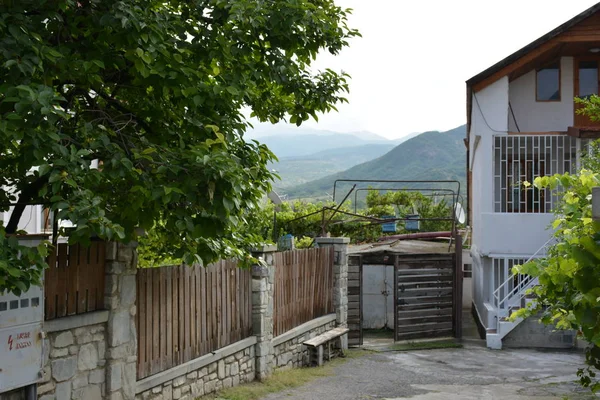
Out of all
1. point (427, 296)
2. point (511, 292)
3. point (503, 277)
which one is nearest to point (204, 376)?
point (427, 296)

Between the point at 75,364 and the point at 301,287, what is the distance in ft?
23.9

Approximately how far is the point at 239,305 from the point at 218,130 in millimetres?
4976

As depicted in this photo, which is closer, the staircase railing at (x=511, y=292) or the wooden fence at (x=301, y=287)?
→ the wooden fence at (x=301, y=287)

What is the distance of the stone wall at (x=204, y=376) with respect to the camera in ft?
29.1

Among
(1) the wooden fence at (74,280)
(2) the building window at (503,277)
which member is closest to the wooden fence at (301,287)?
(2) the building window at (503,277)

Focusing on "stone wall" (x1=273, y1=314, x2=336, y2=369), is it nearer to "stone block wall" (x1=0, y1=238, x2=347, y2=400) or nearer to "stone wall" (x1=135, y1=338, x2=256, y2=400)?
"stone wall" (x1=135, y1=338, x2=256, y2=400)

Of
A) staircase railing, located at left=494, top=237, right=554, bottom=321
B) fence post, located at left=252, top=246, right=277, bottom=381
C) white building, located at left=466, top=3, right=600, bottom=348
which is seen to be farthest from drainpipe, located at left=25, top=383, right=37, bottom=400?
white building, located at left=466, top=3, right=600, bottom=348

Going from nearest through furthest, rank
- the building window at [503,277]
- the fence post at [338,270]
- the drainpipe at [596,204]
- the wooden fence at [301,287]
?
the drainpipe at [596,204] → the wooden fence at [301,287] → the fence post at [338,270] → the building window at [503,277]

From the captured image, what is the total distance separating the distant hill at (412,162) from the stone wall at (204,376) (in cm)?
9129

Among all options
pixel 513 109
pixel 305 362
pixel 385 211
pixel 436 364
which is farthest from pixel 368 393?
pixel 385 211

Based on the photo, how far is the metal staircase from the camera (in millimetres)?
16828

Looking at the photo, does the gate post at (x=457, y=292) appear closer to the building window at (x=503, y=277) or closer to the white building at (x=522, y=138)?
the white building at (x=522, y=138)

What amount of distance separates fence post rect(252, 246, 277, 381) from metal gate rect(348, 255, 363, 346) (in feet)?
15.4

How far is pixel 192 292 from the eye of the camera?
10039 millimetres
